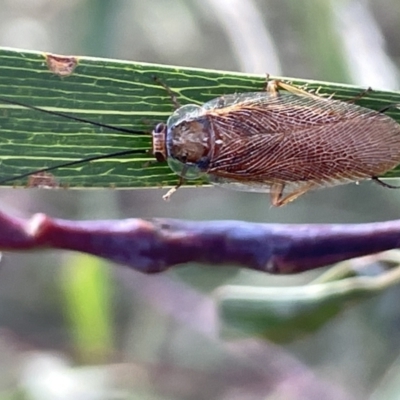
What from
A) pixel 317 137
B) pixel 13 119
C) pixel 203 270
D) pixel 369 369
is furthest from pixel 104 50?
pixel 369 369

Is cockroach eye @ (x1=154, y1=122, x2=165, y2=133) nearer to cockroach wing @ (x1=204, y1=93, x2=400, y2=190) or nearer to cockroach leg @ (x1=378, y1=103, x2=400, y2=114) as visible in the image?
cockroach wing @ (x1=204, y1=93, x2=400, y2=190)

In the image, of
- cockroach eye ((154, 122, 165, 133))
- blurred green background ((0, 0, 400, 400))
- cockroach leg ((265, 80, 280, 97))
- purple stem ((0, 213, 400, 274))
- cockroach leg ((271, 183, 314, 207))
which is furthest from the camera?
blurred green background ((0, 0, 400, 400))

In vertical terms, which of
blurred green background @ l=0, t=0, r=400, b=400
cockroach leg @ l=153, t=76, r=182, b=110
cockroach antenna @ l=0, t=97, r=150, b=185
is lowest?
cockroach antenna @ l=0, t=97, r=150, b=185

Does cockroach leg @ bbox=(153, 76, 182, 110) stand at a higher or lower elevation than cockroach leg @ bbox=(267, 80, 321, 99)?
lower

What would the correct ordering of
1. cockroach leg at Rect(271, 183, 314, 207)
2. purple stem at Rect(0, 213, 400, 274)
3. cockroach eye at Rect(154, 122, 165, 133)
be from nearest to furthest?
purple stem at Rect(0, 213, 400, 274), cockroach eye at Rect(154, 122, 165, 133), cockroach leg at Rect(271, 183, 314, 207)

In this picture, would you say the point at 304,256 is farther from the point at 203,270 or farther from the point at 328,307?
the point at 203,270

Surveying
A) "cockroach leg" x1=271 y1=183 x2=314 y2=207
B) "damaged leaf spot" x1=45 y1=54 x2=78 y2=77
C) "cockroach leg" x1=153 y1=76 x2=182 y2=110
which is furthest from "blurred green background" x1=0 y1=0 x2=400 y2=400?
"damaged leaf spot" x1=45 y1=54 x2=78 y2=77

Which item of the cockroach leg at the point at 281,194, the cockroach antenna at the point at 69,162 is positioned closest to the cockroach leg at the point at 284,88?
the cockroach leg at the point at 281,194
